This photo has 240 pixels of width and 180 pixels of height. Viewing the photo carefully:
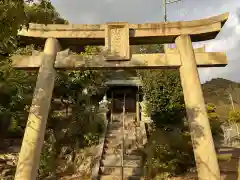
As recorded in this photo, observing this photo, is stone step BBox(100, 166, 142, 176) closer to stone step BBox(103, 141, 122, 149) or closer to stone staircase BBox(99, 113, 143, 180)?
stone staircase BBox(99, 113, 143, 180)

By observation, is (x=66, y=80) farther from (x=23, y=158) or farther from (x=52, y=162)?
(x=23, y=158)

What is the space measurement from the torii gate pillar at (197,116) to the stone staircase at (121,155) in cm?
279

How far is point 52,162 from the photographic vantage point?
37.8 ft

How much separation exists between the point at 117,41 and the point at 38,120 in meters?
3.05

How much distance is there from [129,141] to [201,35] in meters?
6.22

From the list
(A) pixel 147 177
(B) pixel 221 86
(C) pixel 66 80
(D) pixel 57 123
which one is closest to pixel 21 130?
(D) pixel 57 123

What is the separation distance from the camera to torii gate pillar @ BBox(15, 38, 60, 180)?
6.63m

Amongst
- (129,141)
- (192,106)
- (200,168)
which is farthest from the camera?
(129,141)

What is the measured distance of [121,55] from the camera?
7770 mm

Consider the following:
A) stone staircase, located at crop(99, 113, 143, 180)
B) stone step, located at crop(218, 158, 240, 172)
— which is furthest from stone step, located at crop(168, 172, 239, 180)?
stone staircase, located at crop(99, 113, 143, 180)

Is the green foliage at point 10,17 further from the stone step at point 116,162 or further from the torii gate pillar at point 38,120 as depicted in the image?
the stone step at point 116,162

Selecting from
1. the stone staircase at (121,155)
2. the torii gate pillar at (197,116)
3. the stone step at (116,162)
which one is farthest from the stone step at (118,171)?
the torii gate pillar at (197,116)

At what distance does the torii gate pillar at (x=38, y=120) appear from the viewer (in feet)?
21.8

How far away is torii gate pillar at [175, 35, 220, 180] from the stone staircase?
2.79m
